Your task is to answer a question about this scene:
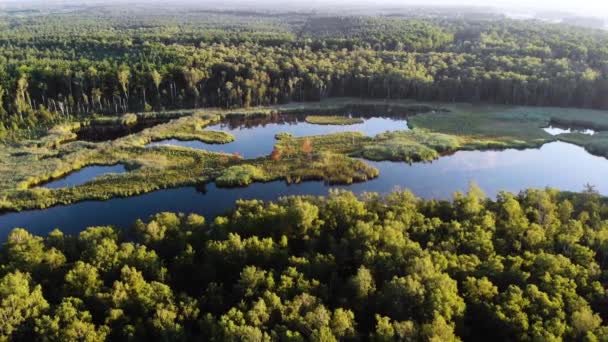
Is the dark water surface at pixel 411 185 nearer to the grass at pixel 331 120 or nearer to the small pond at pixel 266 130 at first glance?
the small pond at pixel 266 130

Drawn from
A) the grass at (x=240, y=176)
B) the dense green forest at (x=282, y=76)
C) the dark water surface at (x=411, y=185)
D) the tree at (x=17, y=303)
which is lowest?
the dark water surface at (x=411, y=185)

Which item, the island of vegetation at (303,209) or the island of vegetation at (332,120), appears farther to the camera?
the island of vegetation at (332,120)

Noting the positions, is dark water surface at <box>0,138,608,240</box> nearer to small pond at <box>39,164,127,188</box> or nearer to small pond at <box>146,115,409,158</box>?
small pond at <box>39,164,127,188</box>

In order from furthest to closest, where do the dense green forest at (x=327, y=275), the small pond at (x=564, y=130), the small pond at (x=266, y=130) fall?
the small pond at (x=564, y=130) < the small pond at (x=266, y=130) < the dense green forest at (x=327, y=275)

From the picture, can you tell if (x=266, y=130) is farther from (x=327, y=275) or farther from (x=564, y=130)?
(x=564, y=130)

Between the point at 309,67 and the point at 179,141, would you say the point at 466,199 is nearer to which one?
the point at 179,141

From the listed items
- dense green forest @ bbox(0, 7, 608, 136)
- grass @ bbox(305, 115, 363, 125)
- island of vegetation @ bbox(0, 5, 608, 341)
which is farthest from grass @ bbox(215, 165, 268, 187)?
dense green forest @ bbox(0, 7, 608, 136)

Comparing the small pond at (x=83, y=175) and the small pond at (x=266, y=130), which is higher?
the small pond at (x=266, y=130)

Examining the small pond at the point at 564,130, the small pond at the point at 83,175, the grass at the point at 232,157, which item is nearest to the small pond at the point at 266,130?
the grass at the point at 232,157
